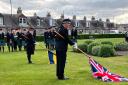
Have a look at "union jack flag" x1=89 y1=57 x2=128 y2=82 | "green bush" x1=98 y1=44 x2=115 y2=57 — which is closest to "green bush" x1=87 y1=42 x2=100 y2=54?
"green bush" x1=98 y1=44 x2=115 y2=57

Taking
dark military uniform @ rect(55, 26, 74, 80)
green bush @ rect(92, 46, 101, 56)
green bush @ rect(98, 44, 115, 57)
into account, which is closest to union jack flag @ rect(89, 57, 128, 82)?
dark military uniform @ rect(55, 26, 74, 80)

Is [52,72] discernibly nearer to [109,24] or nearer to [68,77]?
[68,77]

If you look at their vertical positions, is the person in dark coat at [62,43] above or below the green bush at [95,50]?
above

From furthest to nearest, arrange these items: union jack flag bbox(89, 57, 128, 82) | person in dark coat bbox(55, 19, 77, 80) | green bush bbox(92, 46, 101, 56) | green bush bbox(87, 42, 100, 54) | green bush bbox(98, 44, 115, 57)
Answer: green bush bbox(87, 42, 100, 54), green bush bbox(92, 46, 101, 56), green bush bbox(98, 44, 115, 57), person in dark coat bbox(55, 19, 77, 80), union jack flag bbox(89, 57, 128, 82)

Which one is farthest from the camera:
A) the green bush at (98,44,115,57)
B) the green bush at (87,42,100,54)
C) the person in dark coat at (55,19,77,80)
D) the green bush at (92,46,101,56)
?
the green bush at (87,42,100,54)

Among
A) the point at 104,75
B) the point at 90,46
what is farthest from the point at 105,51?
the point at 104,75

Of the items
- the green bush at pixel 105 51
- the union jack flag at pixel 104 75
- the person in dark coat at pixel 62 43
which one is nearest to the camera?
the union jack flag at pixel 104 75

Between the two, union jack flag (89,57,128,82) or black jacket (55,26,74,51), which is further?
black jacket (55,26,74,51)

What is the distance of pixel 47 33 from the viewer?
33.6m

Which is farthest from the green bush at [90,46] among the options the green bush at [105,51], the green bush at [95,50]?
the green bush at [105,51]

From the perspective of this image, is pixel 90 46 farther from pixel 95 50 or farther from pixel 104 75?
pixel 104 75

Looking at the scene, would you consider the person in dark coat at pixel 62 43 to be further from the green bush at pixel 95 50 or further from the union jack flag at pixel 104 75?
the green bush at pixel 95 50

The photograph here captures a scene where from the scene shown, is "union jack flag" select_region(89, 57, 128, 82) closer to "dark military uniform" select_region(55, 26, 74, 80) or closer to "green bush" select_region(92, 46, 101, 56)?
"dark military uniform" select_region(55, 26, 74, 80)

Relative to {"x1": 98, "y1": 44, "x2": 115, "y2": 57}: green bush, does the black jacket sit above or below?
above
